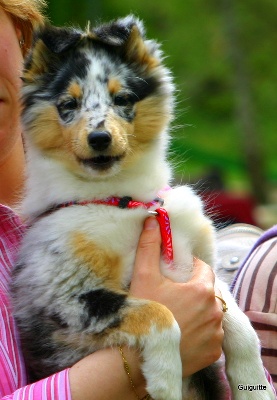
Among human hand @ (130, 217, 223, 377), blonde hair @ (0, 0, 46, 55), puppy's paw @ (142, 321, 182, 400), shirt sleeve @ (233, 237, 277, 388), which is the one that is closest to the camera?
puppy's paw @ (142, 321, 182, 400)

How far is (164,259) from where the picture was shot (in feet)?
9.55

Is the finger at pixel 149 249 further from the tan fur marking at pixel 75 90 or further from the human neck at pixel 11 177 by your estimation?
the human neck at pixel 11 177

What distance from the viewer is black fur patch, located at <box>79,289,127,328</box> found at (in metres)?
2.68

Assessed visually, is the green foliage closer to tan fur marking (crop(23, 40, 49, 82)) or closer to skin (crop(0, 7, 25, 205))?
skin (crop(0, 7, 25, 205))

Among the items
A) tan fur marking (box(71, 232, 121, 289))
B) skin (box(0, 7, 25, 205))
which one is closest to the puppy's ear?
skin (box(0, 7, 25, 205))

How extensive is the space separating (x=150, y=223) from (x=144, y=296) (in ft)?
0.84

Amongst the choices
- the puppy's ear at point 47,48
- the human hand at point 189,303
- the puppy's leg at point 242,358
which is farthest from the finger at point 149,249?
the puppy's ear at point 47,48

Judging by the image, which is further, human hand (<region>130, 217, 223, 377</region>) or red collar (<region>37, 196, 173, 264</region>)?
red collar (<region>37, 196, 173, 264</region>)

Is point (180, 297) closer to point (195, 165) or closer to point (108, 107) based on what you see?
point (108, 107)

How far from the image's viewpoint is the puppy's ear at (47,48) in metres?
2.97

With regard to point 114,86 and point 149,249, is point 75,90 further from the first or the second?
point 149,249

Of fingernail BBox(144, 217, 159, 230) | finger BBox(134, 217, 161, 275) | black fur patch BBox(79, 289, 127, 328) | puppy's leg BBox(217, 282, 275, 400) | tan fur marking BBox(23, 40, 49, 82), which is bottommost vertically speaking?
puppy's leg BBox(217, 282, 275, 400)

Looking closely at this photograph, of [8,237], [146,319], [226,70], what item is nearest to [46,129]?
[8,237]

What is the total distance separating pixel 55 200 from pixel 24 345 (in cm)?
50
